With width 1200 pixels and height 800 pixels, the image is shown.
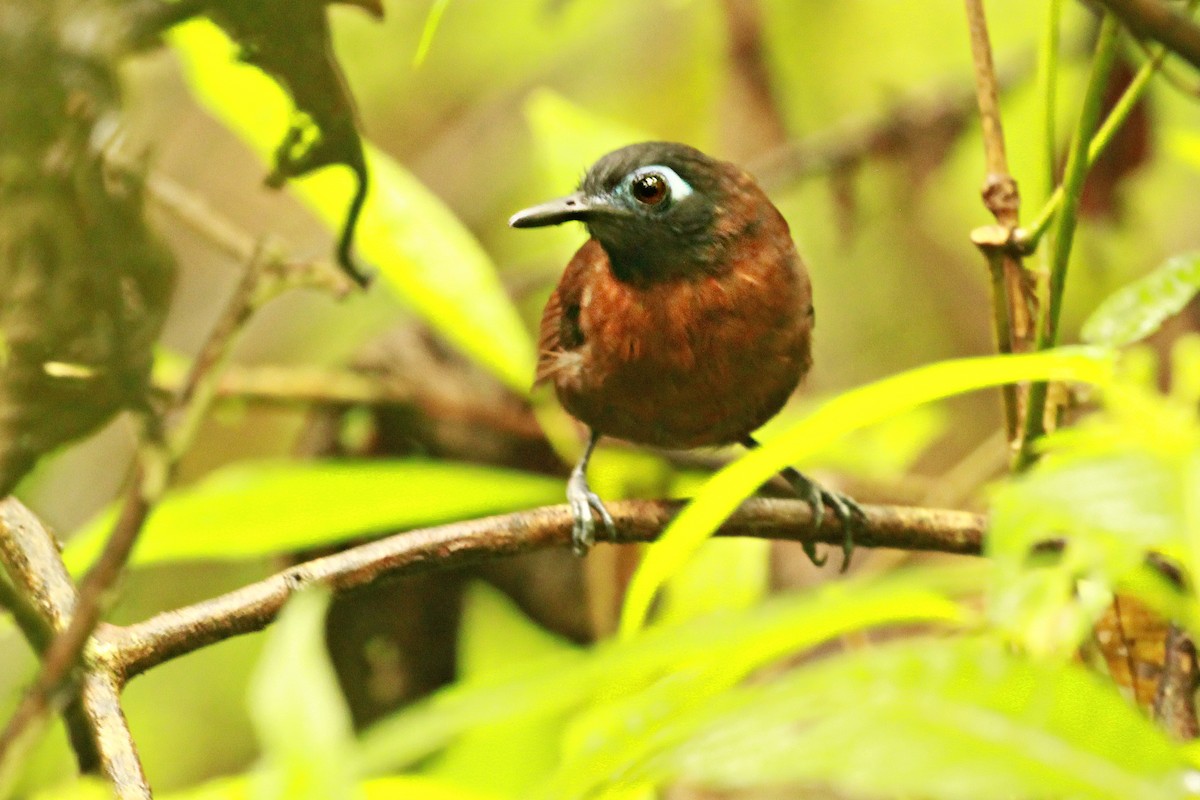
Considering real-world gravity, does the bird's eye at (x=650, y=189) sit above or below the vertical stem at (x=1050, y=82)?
below

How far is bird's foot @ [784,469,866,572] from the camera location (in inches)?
71.4

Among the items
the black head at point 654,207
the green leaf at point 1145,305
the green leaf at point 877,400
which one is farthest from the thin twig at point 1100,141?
the black head at point 654,207

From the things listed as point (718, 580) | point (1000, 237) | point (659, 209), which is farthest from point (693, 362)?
point (1000, 237)

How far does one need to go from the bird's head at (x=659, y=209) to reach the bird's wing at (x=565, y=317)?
118 millimetres

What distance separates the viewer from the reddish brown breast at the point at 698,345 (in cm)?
205

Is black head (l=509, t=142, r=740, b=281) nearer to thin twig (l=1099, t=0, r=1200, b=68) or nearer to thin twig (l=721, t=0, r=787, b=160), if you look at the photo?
thin twig (l=1099, t=0, r=1200, b=68)

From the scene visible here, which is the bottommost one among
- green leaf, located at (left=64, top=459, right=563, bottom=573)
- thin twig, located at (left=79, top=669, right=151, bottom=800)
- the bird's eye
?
green leaf, located at (left=64, top=459, right=563, bottom=573)

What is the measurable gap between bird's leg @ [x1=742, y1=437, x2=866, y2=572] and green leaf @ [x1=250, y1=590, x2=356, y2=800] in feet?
3.58

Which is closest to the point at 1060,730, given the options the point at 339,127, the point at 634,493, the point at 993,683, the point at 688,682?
the point at 993,683

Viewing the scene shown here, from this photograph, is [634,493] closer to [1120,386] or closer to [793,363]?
[793,363]

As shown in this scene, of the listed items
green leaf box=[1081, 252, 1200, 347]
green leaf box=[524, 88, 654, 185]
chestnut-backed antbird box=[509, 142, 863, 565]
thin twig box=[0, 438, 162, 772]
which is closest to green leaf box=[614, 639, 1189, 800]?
thin twig box=[0, 438, 162, 772]

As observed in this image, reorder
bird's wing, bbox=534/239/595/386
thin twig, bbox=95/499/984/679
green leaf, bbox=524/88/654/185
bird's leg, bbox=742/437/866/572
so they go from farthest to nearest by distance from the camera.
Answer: green leaf, bbox=524/88/654/185
bird's wing, bbox=534/239/595/386
bird's leg, bbox=742/437/866/572
thin twig, bbox=95/499/984/679

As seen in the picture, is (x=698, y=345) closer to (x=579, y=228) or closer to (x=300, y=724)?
(x=579, y=228)

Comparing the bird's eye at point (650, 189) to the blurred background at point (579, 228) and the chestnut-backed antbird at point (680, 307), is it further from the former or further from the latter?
the blurred background at point (579, 228)
